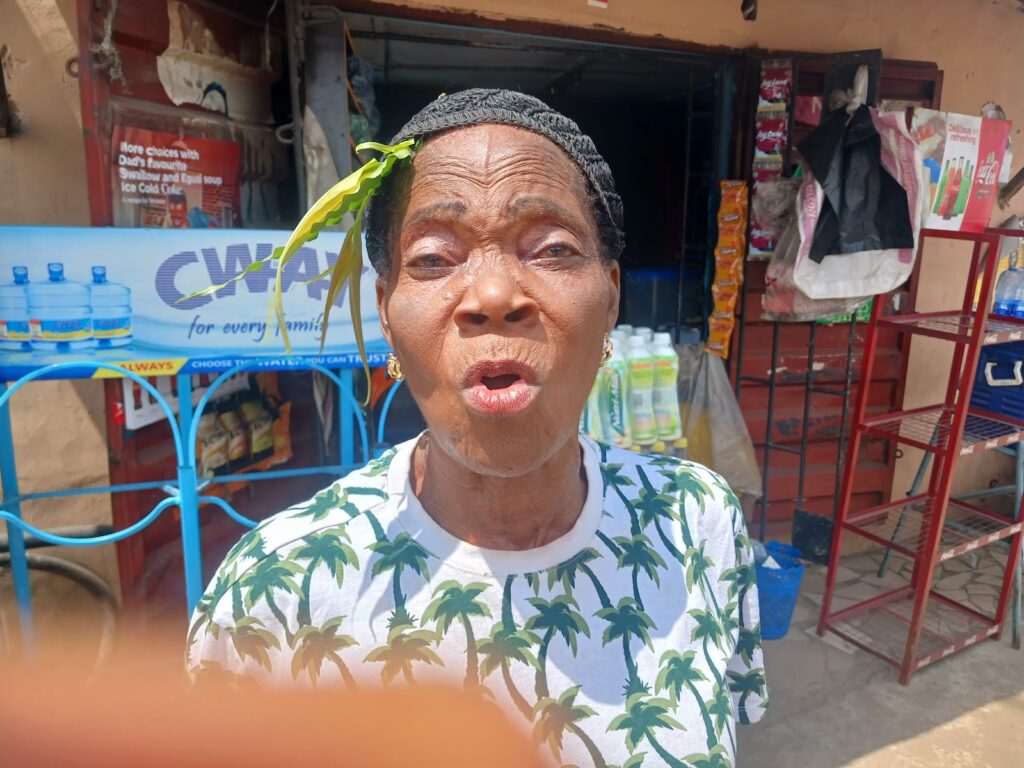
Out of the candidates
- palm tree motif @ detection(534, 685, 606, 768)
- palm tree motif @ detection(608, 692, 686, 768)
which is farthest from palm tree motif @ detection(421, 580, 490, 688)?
palm tree motif @ detection(608, 692, 686, 768)

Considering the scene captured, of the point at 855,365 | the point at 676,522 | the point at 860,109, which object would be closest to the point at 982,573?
the point at 855,365

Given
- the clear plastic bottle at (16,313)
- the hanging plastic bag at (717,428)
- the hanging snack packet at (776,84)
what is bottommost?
the hanging plastic bag at (717,428)

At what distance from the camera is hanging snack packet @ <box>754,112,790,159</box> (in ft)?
12.7

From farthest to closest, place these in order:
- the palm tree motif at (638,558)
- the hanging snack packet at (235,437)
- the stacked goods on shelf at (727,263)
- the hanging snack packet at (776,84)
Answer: the stacked goods on shelf at (727,263) → the hanging snack packet at (776,84) → the hanging snack packet at (235,437) → the palm tree motif at (638,558)

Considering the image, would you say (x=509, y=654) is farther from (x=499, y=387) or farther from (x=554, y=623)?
(x=499, y=387)

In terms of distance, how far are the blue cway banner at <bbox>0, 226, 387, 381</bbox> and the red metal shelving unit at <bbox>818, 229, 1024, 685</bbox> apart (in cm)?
245

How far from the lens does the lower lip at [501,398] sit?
1.00 meters

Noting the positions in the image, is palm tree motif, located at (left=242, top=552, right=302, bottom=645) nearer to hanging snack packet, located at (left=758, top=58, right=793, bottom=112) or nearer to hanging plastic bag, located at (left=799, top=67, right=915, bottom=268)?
hanging plastic bag, located at (left=799, top=67, right=915, bottom=268)

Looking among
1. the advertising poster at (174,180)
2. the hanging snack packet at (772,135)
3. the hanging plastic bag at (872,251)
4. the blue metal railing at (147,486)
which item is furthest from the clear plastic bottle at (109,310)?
the hanging snack packet at (772,135)

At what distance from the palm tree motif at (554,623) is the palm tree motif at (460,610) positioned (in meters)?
0.08

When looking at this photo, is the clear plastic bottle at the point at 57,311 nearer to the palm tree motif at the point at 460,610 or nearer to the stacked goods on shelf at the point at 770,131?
the palm tree motif at the point at 460,610

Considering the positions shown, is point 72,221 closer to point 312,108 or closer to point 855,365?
point 312,108

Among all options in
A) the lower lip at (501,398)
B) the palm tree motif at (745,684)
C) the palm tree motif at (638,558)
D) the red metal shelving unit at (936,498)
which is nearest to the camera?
the lower lip at (501,398)

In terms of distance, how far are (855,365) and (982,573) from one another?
1.54 m
